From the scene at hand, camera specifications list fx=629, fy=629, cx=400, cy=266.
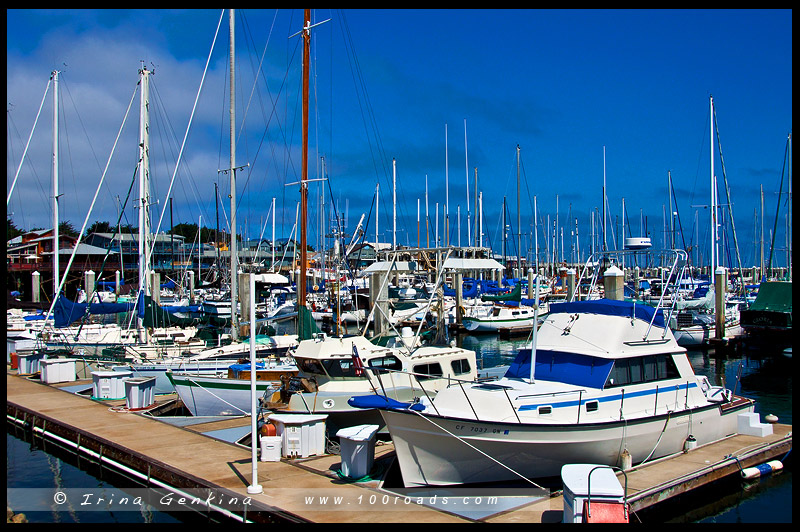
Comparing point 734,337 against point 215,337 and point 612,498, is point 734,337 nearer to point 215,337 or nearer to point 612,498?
point 215,337

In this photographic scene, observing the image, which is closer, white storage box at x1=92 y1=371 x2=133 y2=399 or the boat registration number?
the boat registration number

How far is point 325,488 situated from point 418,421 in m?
2.06

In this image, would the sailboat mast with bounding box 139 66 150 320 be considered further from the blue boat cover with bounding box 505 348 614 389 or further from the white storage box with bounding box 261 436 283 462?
the blue boat cover with bounding box 505 348 614 389

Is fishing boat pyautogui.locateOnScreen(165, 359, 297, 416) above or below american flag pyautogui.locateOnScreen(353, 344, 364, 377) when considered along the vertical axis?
below

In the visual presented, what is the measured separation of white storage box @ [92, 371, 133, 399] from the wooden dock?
1283 millimetres

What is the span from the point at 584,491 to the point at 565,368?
486 cm

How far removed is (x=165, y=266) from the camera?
77438 millimetres

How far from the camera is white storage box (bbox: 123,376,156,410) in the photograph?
18.3m

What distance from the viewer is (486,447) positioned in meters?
11.7

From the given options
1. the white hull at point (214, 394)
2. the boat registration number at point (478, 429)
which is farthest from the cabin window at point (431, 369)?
the boat registration number at point (478, 429)

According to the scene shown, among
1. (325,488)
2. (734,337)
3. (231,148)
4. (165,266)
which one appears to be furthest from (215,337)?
(165,266)

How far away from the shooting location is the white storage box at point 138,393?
60.1 feet

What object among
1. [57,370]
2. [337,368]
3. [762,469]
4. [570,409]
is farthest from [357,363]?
[57,370]

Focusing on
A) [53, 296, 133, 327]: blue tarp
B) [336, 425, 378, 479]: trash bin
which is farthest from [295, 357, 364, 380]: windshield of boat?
[53, 296, 133, 327]: blue tarp
